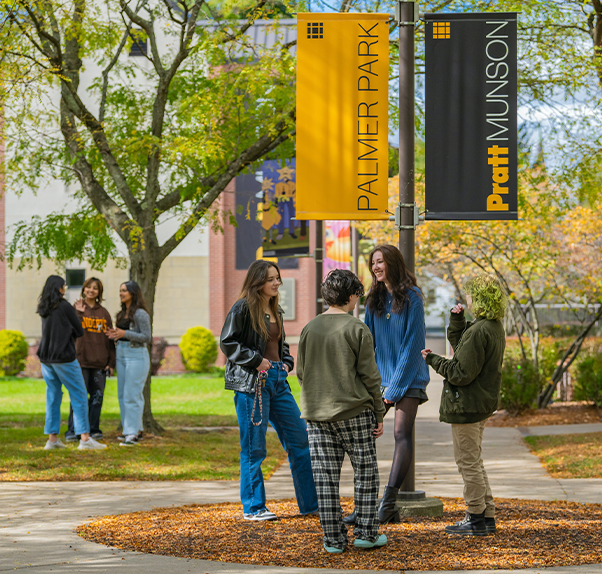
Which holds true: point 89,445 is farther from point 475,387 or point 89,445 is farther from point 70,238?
point 475,387

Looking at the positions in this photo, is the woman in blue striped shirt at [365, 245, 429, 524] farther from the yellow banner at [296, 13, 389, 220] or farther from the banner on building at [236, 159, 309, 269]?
the banner on building at [236, 159, 309, 269]

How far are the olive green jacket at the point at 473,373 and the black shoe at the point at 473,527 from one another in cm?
65

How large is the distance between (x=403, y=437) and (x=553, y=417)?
31.0ft

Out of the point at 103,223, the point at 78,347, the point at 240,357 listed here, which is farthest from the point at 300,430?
the point at 103,223

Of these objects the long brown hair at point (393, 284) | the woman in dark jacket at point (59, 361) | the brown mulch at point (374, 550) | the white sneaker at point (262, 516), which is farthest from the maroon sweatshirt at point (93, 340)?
the long brown hair at point (393, 284)

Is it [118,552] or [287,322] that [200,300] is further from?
[118,552]

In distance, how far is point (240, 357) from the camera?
5641 millimetres

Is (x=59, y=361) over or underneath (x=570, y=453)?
over

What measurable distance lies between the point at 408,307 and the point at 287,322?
83.5 feet

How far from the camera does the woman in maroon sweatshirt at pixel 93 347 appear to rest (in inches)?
401

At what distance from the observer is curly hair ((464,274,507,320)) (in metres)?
5.25

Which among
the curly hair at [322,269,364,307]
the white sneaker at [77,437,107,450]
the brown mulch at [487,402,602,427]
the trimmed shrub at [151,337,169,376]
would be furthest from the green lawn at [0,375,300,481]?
the trimmed shrub at [151,337,169,376]

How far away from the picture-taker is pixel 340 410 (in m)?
4.79

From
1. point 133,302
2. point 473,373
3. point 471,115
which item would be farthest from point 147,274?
point 473,373
